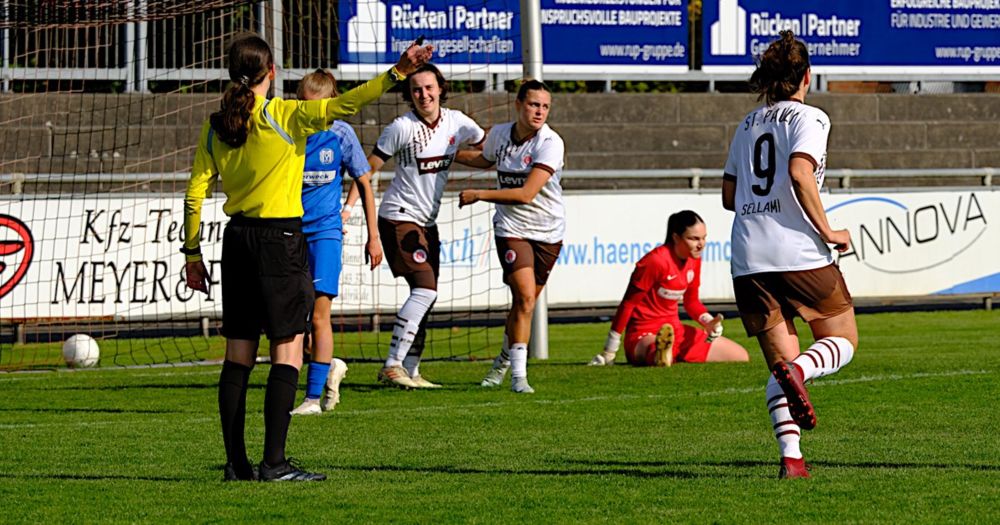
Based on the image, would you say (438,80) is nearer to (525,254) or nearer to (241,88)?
(525,254)

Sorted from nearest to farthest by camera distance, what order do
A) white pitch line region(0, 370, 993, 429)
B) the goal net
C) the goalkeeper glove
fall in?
white pitch line region(0, 370, 993, 429) → the goalkeeper glove → the goal net

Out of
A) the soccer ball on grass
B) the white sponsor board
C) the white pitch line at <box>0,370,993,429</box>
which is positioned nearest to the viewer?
the white pitch line at <box>0,370,993,429</box>

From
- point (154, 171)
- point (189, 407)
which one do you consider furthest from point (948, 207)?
point (189, 407)

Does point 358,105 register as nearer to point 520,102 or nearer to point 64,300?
point 520,102

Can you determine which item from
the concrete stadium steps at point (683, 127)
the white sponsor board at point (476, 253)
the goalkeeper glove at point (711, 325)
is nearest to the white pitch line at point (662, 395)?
the goalkeeper glove at point (711, 325)

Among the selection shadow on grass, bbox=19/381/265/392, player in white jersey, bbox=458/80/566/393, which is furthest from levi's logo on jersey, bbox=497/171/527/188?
shadow on grass, bbox=19/381/265/392

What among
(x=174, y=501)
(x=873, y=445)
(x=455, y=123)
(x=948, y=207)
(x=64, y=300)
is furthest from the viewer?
(x=948, y=207)

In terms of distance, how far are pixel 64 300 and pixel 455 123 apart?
5.98 m

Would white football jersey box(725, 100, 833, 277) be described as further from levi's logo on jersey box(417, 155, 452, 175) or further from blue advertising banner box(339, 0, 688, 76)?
blue advertising banner box(339, 0, 688, 76)

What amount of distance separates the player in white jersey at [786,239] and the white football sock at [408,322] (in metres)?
4.36

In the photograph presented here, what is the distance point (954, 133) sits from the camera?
973 inches

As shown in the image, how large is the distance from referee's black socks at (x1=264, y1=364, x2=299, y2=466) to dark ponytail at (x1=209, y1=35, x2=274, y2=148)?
0.96 meters

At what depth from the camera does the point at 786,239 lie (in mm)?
6578

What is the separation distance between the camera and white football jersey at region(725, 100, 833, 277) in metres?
6.56
